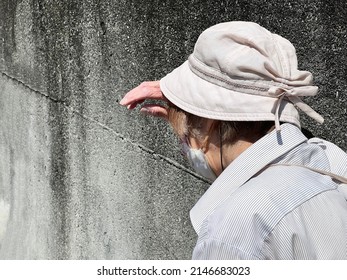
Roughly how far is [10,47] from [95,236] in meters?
1.74

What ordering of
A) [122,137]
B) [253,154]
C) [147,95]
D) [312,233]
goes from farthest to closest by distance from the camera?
1. [122,137]
2. [147,95]
3. [253,154]
4. [312,233]

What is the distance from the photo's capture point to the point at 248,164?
6.45 ft

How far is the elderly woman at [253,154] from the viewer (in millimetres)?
1802

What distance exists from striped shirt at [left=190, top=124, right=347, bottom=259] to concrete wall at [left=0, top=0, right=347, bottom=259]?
816 mm

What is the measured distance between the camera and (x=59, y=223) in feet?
15.4

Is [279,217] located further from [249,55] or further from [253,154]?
[249,55]

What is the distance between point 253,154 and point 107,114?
2089 millimetres

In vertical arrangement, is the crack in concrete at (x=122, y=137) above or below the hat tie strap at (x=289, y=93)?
below

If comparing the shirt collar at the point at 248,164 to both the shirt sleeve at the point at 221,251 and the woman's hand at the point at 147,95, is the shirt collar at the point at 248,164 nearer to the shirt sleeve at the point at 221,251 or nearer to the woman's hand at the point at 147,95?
the shirt sleeve at the point at 221,251

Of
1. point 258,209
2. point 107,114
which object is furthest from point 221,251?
point 107,114

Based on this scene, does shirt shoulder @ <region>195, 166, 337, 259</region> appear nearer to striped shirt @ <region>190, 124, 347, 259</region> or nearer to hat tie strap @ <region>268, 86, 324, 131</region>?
striped shirt @ <region>190, 124, 347, 259</region>

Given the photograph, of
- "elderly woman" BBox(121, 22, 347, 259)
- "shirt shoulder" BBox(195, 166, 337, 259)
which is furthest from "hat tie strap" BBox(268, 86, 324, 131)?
"shirt shoulder" BBox(195, 166, 337, 259)

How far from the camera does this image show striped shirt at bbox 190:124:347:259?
1792mm

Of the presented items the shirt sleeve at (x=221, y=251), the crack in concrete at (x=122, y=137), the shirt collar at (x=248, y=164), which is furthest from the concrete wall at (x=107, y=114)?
the shirt sleeve at (x=221, y=251)
